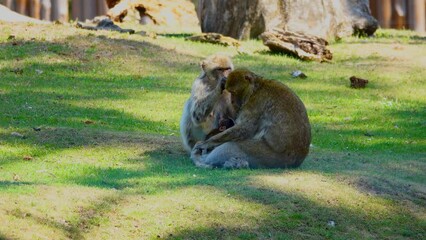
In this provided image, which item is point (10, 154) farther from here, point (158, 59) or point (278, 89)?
point (158, 59)

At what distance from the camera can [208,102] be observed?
11.1 meters

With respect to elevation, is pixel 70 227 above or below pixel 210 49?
above

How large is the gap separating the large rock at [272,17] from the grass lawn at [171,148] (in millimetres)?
573

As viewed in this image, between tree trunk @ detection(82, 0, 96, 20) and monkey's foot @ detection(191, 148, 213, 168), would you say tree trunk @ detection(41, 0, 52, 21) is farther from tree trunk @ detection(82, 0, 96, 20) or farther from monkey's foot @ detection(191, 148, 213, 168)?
monkey's foot @ detection(191, 148, 213, 168)

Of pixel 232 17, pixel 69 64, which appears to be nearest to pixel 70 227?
pixel 69 64

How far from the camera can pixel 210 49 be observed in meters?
19.6

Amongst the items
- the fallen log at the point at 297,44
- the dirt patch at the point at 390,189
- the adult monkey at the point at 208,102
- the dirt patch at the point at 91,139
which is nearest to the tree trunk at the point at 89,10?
the fallen log at the point at 297,44

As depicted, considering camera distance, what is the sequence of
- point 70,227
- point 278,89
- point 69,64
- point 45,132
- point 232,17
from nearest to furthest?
point 70,227 < point 278,89 < point 45,132 < point 69,64 < point 232,17

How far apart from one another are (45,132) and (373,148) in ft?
14.5

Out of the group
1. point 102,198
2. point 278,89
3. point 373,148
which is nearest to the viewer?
point 102,198

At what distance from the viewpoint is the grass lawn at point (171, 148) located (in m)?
8.73

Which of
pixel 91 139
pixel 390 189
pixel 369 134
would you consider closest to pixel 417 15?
pixel 369 134

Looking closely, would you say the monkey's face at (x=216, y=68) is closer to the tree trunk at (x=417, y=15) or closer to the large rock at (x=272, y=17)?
the large rock at (x=272, y=17)

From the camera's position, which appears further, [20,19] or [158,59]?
[20,19]
